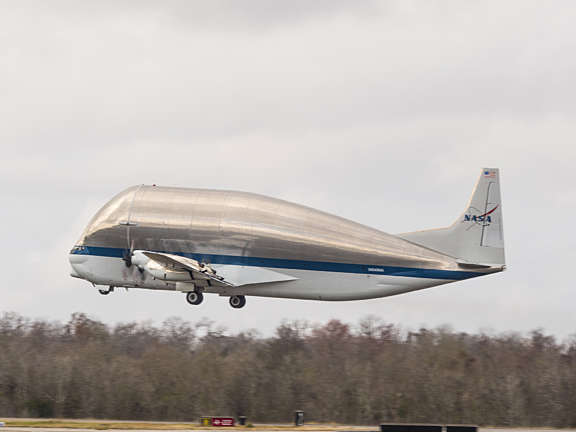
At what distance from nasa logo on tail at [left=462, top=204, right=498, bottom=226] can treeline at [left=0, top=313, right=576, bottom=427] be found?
1958 cm

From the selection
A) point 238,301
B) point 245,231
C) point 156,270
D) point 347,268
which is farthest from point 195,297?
point 347,268

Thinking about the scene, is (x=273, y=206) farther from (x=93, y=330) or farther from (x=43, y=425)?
(x=93, y=330)

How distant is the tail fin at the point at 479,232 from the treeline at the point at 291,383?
18327 mm

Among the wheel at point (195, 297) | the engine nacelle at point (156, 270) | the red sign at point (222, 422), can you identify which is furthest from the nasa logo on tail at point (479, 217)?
the red sign at point (222, 422)

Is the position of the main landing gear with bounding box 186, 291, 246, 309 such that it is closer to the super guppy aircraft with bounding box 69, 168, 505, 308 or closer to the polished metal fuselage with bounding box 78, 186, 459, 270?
the super guppy aircraft with bounding box 69, 168, 505, 308

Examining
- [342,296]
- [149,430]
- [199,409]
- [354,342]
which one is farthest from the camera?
[354,342]

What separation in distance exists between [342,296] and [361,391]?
17547mm

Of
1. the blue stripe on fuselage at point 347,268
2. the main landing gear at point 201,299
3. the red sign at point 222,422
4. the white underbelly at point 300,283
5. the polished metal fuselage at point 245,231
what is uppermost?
the polished metal fuselage at point 245,231

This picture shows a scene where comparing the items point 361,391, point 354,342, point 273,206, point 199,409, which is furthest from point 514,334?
point 273,206

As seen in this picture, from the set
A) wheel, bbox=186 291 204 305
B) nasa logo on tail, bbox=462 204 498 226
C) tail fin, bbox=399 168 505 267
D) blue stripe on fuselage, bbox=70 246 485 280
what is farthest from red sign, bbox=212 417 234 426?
nasa logo on tail, bbox=462 204 498 226

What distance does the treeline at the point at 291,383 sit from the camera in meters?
84.4

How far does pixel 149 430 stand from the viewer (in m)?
64.0

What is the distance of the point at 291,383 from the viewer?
87.3m

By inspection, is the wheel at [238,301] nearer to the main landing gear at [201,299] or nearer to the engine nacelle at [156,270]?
the main landing gear at [201,299]
